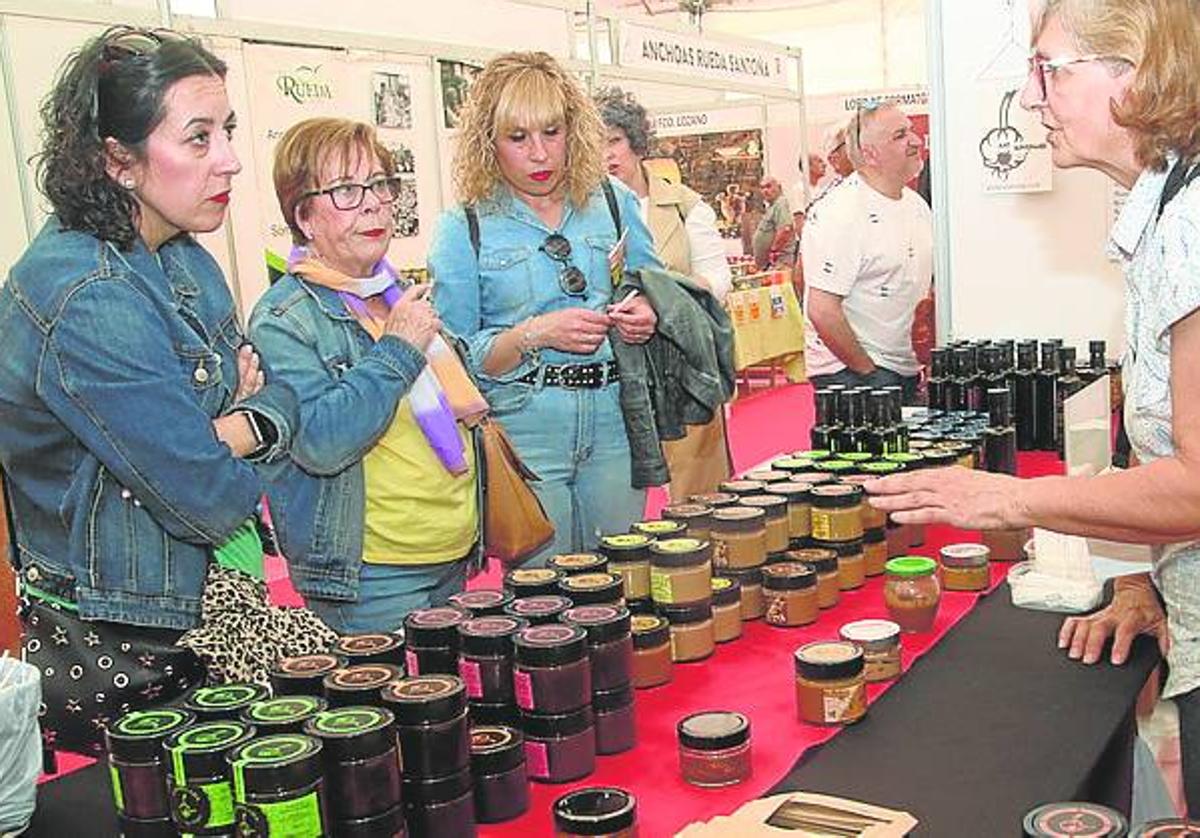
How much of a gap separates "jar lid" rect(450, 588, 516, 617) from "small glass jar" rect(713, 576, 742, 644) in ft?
1.10

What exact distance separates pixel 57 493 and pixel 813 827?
106 cm

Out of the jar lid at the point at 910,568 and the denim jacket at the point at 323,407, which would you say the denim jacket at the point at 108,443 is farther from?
the jar lid at the point at 910,568

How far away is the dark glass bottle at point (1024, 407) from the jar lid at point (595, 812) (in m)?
2.03

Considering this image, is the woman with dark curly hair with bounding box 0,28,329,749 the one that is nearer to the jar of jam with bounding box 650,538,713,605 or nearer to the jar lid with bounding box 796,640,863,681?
the jar of jam with bounding box 650,538,713,605

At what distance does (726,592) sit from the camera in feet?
5.70

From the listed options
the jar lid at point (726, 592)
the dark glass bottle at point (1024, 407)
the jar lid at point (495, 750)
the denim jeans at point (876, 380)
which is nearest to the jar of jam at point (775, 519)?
the jar lid at point (726, 592)

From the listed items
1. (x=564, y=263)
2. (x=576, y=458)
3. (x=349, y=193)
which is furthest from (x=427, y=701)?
(x=564, y=263)

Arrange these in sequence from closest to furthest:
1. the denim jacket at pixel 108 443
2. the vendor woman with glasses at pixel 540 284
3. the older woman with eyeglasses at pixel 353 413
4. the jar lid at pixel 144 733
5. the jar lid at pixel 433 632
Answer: the jar lid at pixel 144 733, the jar lid at pixel 433 632, the denim jacket at pixel 108 443, the older woman with eyeglasses at pixel 353 413, the vendor woman with glasses at pixel 540 284

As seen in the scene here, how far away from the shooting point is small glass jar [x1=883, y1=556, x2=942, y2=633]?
69.6 inches

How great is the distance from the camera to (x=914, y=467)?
7.11ft

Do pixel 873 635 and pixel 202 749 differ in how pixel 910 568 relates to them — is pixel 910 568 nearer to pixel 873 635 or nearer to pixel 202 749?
pixel 873 635

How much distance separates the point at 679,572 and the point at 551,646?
0.38m

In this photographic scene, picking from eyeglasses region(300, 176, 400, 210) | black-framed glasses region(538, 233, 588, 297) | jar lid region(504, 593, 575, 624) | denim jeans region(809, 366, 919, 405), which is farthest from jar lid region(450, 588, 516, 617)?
denim jeans region(809, 366, 919, 405)

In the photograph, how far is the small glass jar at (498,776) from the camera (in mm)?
1254
